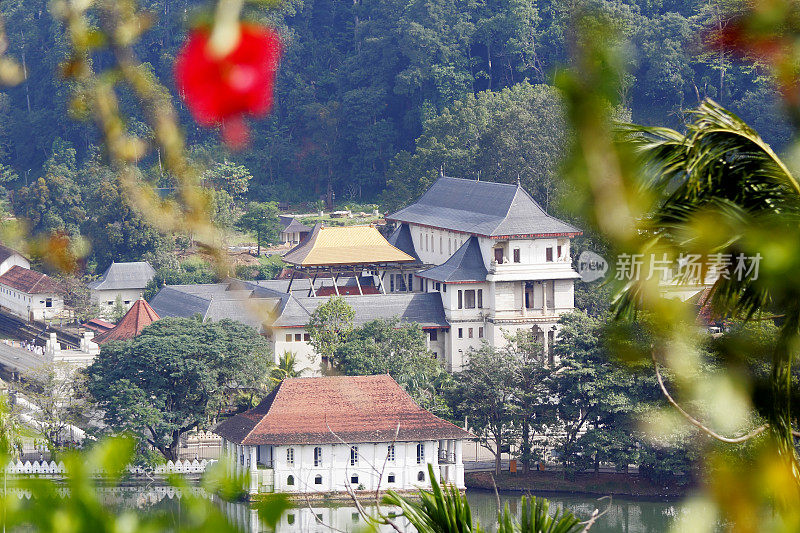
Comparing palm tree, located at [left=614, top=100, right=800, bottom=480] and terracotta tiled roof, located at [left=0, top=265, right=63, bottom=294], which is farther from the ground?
terracotta tiled roof, located at [left=0, top=265, right=63, bottom=294]

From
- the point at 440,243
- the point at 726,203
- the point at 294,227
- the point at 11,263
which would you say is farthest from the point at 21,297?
the point at 726,203

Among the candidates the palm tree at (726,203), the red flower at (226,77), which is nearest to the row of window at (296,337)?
the palm tree at (726,203)

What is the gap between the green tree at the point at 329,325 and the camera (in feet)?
88.6

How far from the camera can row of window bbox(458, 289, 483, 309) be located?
1160 inches

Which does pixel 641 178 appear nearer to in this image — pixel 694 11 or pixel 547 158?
pixel 547 158

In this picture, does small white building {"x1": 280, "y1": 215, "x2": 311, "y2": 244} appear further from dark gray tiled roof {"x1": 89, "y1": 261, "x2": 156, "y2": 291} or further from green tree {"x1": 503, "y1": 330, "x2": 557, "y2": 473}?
green tree {"x1": 503, "y1": 330, "x2": 557, "y2": 473}

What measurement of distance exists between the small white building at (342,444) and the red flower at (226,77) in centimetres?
2098

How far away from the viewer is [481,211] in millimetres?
33062

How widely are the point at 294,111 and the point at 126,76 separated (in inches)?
1727

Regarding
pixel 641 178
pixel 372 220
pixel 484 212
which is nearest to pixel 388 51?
pixel 372 220

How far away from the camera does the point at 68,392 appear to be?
80.0ft

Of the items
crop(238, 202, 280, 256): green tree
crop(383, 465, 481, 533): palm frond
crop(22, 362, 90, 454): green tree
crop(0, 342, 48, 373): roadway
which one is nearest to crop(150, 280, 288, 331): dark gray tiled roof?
crop(0, 342, 48, 373): roadway

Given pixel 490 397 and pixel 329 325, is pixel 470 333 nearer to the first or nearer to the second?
pixel 329 325

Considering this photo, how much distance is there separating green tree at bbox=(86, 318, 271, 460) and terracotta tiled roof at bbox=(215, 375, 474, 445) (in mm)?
861
